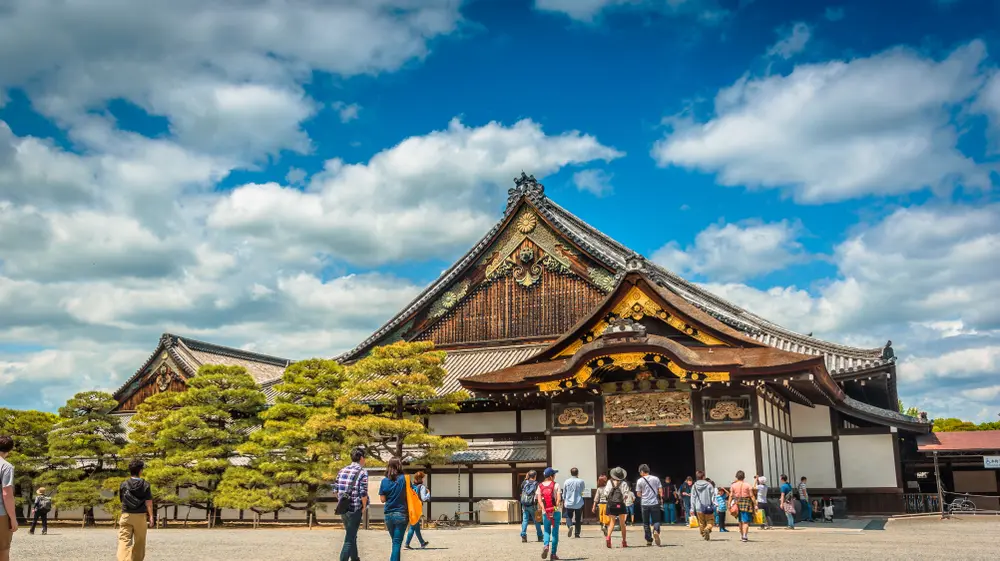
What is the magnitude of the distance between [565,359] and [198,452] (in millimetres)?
12154

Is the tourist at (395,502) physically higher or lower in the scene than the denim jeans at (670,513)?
higher

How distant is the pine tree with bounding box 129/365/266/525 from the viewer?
26.3 metres

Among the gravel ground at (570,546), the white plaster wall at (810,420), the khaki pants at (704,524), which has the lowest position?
the gravel ground at (570,546)

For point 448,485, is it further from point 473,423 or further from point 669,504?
point 669,504

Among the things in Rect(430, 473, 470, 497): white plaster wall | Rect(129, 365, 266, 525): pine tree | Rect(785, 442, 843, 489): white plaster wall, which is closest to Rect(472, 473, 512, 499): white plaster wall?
Rect(430, 473, 470, 497): white plaster wall

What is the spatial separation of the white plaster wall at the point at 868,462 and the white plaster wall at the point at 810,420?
758 mm

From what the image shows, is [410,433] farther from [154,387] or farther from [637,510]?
[154,387]

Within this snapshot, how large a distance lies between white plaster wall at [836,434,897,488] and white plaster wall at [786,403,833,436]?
0.76m

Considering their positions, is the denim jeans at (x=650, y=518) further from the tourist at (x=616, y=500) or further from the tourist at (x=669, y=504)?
the tourist at (x=669, y=504)

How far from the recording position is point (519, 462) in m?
25.7

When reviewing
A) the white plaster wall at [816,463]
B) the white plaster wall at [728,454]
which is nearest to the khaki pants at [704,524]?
the white plaster wall at [728,454]

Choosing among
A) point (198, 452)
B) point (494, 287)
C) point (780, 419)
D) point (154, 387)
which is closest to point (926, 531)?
point (780, 419)

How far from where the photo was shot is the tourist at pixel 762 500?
20500 millimetres

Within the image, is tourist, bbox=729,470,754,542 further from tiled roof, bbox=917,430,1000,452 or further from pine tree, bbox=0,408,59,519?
pine tree, bbox=0,408,59,519
